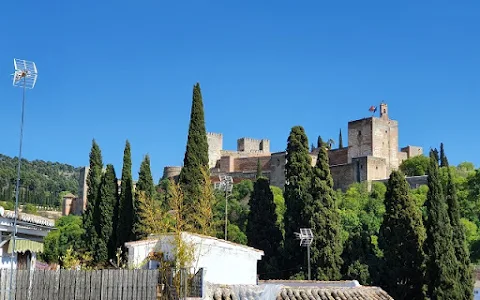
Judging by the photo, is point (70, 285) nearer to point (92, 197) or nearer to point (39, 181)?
point (92, 197)

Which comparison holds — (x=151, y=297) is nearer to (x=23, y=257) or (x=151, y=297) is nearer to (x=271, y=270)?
(x=23, y=257)

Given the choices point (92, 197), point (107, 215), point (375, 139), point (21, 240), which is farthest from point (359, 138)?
point (21, 240)

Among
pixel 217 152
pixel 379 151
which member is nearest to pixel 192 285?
pixel 379 151

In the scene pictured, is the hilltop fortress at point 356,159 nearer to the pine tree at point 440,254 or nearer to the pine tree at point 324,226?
the pine tree at point 324,226

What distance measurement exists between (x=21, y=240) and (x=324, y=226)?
18.2 metres

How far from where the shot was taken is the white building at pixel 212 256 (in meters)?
17.7

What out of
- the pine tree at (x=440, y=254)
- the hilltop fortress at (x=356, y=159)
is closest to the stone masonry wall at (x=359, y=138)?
the hilltop fortress at (x=356, y=159)

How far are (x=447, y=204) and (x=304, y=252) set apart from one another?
273 inches

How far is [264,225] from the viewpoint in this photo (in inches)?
1448

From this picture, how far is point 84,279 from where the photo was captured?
14.0 meters

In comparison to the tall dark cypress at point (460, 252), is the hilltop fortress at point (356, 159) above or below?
above

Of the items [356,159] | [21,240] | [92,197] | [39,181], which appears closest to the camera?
[21,240]

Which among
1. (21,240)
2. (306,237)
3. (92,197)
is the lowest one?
(21,240)

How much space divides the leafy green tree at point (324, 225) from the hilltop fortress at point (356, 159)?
115ft
